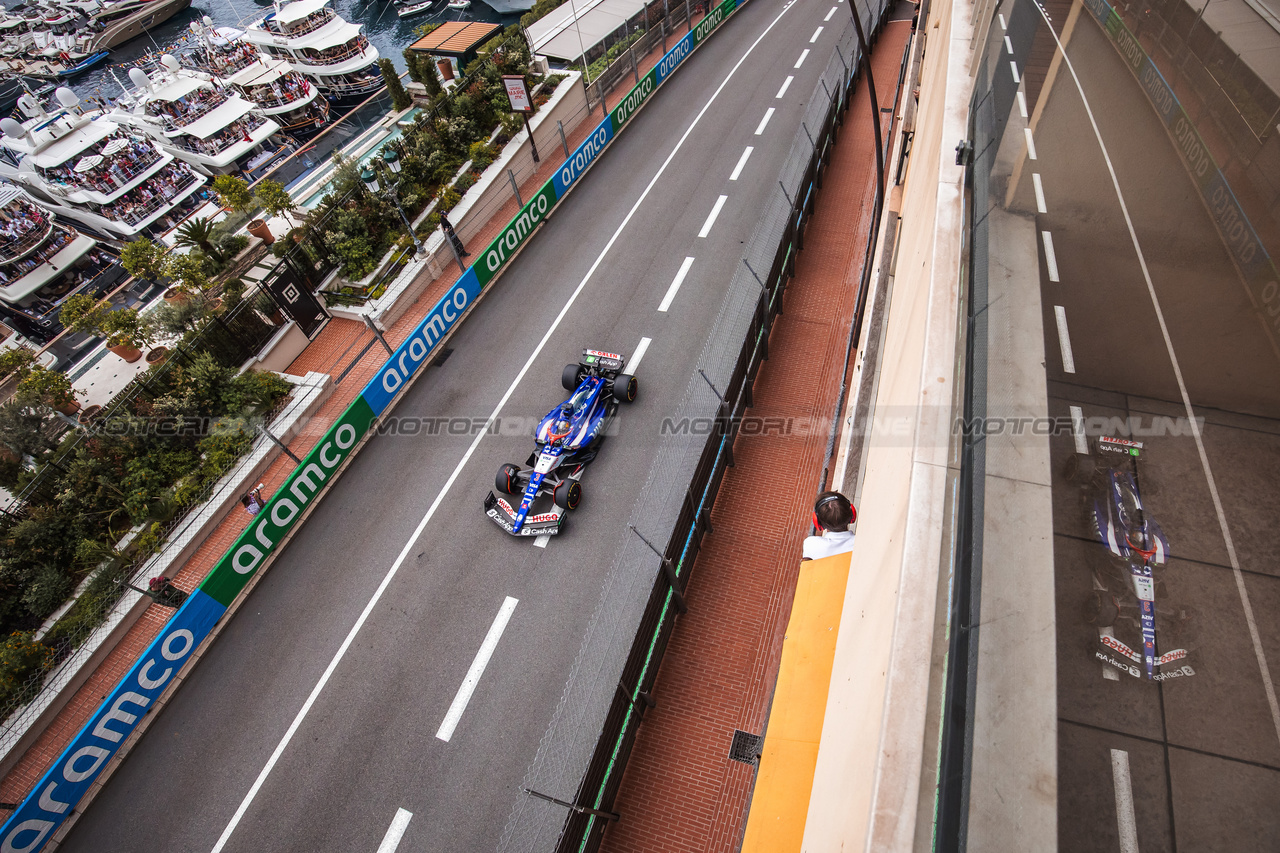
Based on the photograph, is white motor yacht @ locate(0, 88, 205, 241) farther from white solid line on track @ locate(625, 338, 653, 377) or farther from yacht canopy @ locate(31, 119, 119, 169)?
white solid line on track @ locate(625, 338, 653, 377)

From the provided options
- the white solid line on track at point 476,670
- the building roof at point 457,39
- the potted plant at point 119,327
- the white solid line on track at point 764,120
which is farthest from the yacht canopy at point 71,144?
the white solid line on track at point 476,670

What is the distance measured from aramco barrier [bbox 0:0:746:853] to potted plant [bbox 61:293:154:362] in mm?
7662

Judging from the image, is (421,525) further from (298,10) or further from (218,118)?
(298,10)

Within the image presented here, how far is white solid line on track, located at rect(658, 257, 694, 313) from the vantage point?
1605 centimetres

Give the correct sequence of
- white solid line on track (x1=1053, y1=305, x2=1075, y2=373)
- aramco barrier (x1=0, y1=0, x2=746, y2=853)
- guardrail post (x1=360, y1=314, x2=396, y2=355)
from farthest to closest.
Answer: guardrail post (x1=360, y1=314, x2=396, y2=355) → aramco barrier (x1=0, y1=0, x2=746, y2=853) → white solid line on track (x1=1053, y1=305, x2=1075, y2=373)

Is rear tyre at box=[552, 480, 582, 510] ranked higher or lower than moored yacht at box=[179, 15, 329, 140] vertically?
lower

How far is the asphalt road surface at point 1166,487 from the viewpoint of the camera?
157 inches

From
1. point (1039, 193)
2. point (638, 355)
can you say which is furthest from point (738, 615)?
point (1039, 193)

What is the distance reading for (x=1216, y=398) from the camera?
5.47m

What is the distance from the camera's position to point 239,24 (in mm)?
48594

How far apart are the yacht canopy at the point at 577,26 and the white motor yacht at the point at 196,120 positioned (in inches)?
633

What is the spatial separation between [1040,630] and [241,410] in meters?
16.3

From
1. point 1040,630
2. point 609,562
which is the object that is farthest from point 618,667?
point 1040,630

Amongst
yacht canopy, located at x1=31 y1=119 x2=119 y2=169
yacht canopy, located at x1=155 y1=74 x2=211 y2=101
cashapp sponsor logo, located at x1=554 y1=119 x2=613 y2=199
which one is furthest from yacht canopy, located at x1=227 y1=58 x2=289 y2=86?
cashapp sponsor logo, located at x1=554 y1=119 x2=613 y2=199
